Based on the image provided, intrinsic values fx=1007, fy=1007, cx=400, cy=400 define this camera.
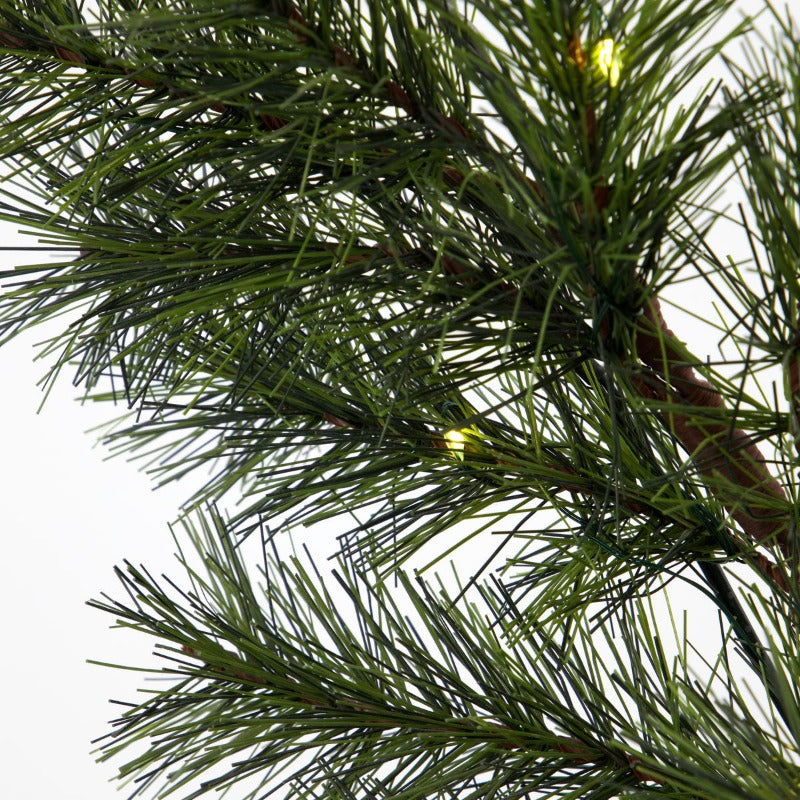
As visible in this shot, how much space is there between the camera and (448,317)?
0.95 ft

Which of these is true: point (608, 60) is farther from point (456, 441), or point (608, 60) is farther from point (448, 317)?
point (456, 441)

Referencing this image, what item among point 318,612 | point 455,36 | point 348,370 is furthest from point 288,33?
point 318,612

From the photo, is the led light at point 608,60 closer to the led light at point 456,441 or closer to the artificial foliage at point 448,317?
the artificial foliage at point 448,317

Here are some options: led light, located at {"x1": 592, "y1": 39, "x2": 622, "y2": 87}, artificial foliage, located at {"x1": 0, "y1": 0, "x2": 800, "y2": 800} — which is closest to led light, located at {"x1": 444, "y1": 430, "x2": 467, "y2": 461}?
artificial foliage, located at {"x1": 0, "y1": 0, "x2": 800, "y2": 800}

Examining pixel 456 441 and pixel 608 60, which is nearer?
pixel 608 60

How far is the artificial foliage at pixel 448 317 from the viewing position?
274 mm

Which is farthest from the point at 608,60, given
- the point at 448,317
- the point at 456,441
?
the point at 456,441

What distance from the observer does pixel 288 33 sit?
30cm

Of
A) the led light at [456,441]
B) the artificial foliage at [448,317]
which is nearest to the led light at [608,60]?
the artificial foliage at [448,317]

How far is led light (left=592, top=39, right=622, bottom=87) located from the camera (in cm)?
25

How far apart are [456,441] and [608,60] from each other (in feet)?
0.62

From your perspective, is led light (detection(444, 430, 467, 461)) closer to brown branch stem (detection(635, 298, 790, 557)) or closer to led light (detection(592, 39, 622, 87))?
brown branch stem (detection(635, 298, 790, 557))

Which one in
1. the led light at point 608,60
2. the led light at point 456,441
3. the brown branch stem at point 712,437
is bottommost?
the brown branch stem at point 712,437

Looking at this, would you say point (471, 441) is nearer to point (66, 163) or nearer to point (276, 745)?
point (276, 745)
